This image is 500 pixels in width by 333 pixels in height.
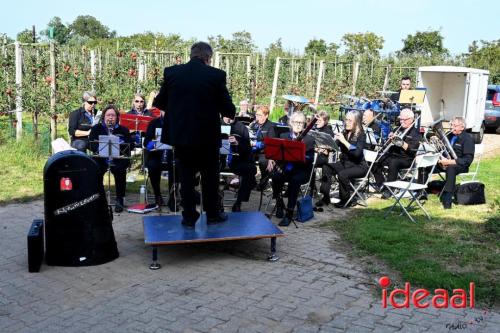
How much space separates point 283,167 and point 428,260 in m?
2.36

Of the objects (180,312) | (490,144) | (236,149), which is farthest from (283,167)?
(490,144)

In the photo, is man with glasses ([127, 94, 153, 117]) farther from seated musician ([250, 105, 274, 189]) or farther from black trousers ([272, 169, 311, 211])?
black trousers ([272, 169, 311, 211])

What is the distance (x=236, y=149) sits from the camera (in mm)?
7883

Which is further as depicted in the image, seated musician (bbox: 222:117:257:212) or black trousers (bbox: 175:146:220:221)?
seated musician (bbox: 222:117:257:212)

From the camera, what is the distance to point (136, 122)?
27.3ft

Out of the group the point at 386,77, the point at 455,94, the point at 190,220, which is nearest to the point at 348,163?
the point at 190,220

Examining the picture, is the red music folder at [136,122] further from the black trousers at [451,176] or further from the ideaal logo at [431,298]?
the ideaal logo at [431,298]

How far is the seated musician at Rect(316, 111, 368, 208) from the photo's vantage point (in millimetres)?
8336

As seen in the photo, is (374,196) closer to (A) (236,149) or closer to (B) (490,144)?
(A) (236,149)

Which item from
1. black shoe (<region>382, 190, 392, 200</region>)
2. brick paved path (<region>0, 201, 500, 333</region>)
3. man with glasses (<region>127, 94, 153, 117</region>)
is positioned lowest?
brick paved path (<region>0, 201, 500, 333</region>)

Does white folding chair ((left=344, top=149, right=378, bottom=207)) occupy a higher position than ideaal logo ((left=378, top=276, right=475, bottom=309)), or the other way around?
white folding chair ((left=344, top=149, right=378, bottom=207))

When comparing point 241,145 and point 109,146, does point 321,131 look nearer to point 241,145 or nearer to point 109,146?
point 241,145

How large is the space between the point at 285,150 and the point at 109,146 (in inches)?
86.1

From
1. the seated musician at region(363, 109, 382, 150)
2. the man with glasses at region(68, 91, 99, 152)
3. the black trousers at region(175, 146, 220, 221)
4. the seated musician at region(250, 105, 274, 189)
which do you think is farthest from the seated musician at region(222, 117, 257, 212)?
the man with glasses at region(68, 91, 99, 152)
